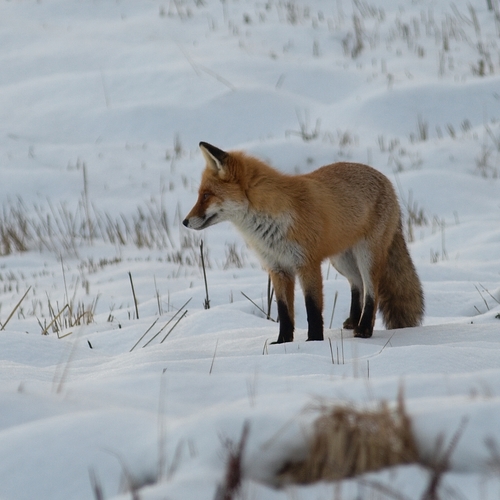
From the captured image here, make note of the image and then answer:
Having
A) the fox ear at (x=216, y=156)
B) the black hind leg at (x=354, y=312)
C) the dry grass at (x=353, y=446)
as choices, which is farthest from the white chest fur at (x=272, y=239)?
the dry grass at (x=353, y=446)

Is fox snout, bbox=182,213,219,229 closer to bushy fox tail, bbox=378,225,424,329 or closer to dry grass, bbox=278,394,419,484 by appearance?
bushy fox tail, bbox=378,225,424,329

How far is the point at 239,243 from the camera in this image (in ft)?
35.8

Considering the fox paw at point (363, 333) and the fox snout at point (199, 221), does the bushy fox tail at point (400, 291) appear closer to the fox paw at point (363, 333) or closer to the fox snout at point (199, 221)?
the fox paw at point (363, 333)

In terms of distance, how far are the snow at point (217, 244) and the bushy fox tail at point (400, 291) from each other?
251mm

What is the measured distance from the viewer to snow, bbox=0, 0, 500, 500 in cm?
215

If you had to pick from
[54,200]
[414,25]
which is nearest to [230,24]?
[414,25]

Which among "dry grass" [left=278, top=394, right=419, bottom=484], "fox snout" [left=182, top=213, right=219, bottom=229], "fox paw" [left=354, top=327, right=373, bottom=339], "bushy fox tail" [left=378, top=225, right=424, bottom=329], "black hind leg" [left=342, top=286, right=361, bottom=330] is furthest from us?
"black hind leg" [left=342, top=286, right=361, bottom=330]

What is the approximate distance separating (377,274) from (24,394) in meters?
3.26

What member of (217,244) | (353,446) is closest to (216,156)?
(353,446)

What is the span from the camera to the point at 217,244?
424 inches

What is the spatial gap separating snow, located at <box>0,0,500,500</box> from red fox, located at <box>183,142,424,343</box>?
0.33 metres

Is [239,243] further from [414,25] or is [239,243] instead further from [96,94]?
[414,25]

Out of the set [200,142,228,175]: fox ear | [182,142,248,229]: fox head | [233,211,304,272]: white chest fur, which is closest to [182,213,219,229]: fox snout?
[182,142,248,229]: fox head

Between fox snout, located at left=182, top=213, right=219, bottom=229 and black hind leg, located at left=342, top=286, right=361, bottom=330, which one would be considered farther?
black hind leg, located at left=342, top=286, right=361, bottom=330
